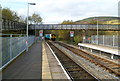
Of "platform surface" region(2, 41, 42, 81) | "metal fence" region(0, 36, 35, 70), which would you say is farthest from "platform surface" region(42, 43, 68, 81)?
"metal fence" region(0, 36, 35, 70)

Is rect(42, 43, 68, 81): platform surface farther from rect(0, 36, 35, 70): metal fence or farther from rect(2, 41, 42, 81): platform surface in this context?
rect(0, 36, 35, 70): metal fence

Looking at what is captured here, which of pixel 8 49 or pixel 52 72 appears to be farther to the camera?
pixel 8 49

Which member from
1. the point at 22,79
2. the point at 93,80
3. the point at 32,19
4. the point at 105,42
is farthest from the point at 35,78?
the point at 32,19

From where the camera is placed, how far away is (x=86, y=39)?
1236 inches

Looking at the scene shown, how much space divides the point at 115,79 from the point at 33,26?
5057cm

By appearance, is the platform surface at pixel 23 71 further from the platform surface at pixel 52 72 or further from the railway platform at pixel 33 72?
the platform surface at pixel 52 72

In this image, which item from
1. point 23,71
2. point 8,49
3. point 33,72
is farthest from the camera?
point 8,49

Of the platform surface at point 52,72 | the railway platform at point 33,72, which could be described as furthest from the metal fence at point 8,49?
the platform surface at point 52,72

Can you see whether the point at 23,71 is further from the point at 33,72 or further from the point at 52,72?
the point at 52,72

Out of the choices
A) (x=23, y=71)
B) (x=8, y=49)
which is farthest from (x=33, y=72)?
(x=8, y=49)

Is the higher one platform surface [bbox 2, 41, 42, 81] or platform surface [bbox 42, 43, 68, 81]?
platform surface [bbox 2, 41, 42, 81]

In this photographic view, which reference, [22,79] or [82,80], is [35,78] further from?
[82,80]

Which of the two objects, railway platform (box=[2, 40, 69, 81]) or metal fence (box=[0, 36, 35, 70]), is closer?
railway platform (box=[2, 40, 69, 81])

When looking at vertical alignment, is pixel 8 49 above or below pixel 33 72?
above
